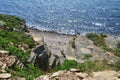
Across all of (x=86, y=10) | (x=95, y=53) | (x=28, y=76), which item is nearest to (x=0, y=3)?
(x=86, y=10)

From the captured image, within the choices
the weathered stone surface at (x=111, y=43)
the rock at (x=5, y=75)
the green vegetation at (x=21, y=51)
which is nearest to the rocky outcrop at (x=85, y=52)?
the weathered stone surface at (x=111, y=43)

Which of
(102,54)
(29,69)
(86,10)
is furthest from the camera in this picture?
(86,10)

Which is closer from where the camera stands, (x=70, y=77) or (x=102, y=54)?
(x=70, y=77)

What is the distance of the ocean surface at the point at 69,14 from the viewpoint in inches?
3078

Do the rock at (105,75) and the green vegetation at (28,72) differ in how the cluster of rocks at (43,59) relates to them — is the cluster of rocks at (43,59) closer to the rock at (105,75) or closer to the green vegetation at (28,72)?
the green vegetation at (28,72)

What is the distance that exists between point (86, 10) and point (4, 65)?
78.9 meters

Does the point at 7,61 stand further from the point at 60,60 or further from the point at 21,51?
the point at 60,60

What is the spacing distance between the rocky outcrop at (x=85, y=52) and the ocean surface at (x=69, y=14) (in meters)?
39.1

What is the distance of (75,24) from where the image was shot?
267 ft

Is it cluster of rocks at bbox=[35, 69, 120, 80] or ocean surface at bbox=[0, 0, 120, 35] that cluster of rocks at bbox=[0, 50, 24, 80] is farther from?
ocean surface at bbox=[0, 0, 120, 35]

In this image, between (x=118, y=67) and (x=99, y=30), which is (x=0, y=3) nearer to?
(x=99, y=30)

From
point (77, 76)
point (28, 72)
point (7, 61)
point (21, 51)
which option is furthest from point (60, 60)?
point (77, 76)

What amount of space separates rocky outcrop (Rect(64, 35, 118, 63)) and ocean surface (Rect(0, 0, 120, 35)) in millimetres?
39102

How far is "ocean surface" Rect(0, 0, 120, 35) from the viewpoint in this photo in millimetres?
78188
